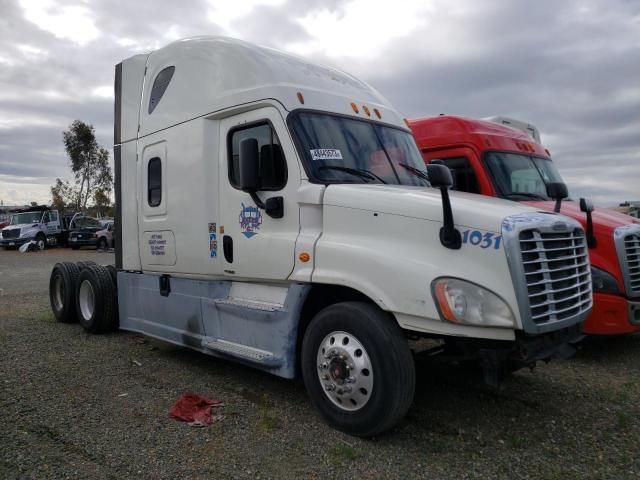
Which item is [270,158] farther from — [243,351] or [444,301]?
[444,301]

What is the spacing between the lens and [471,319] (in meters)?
3.37

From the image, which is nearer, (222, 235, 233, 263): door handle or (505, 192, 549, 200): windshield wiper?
(222, 235, 233, 263): door handle

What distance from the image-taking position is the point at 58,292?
8.22 metres

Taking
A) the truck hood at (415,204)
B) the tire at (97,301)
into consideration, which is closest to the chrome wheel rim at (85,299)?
the tire at (97,301)

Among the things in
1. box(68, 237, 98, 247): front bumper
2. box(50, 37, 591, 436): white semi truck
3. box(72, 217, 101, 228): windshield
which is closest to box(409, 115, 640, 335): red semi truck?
box(50, 37, 591, 436): white semi truck

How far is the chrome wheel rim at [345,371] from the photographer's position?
12.3ft

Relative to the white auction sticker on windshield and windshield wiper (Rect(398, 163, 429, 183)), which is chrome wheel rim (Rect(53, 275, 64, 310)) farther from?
windshield wiper (Rect(398, 163, 429, 183))

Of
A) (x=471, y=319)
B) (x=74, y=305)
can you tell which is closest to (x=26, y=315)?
(x=74, y=305)

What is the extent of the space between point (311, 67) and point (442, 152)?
3.15 m

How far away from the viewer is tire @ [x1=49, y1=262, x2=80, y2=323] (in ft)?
25.7

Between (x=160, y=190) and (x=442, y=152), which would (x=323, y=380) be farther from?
(x=442, y=152)

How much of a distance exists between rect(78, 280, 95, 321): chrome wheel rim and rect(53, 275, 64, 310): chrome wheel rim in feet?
2.12

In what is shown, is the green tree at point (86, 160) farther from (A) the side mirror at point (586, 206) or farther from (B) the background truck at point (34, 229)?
(A) the side mirror at point (586, 206)

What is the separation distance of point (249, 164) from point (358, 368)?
74.5 inches
